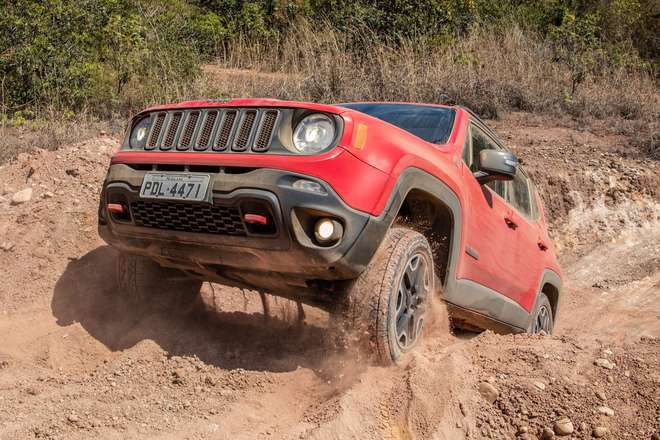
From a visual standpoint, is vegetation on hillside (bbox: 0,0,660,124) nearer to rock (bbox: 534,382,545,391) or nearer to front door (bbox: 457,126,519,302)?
front door (bbox: 457,126,519,302)

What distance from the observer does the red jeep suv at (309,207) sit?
2924 millimetres

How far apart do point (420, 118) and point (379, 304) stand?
163cm

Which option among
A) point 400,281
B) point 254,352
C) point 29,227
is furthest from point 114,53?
point 400,281

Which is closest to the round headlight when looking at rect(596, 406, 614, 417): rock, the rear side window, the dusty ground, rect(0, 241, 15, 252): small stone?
the dusty ground

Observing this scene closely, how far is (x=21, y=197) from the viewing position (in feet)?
19.1

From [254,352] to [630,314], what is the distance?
5027mm

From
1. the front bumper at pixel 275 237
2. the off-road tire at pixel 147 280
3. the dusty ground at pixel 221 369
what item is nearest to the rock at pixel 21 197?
the dusty ground at pixel 221 369

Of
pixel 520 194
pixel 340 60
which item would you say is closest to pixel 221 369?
pixel 520 194

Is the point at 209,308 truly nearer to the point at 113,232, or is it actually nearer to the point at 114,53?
the point at 113,232

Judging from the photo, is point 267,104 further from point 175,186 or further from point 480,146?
point 480,146

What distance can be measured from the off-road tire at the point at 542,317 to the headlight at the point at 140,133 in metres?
3.14

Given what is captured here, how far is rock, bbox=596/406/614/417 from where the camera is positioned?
2.70m

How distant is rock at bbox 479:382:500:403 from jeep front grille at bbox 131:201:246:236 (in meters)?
1.25

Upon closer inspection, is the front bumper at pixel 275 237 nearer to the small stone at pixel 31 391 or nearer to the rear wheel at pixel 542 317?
the small stone at pixel 31 391
